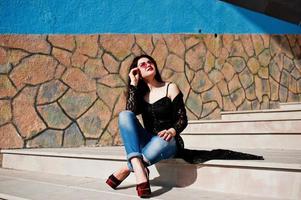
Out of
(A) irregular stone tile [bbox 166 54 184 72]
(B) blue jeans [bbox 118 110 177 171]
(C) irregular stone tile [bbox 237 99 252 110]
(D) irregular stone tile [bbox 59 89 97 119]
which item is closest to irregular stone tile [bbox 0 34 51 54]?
(D) irregular stone tile [bbox 59 89 97 119]

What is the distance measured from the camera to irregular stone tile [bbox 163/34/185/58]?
5727mm

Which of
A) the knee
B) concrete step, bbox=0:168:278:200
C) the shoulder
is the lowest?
concrete step, bbox=0:168:278:200

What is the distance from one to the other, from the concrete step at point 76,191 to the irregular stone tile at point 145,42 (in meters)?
2.31

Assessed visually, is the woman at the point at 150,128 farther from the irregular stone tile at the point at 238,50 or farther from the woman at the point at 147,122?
the irregular stone tile at the point at 238,50

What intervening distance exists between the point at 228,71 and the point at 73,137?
9.07 ft

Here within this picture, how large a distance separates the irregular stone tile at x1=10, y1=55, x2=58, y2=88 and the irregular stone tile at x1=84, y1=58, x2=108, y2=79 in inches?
15.3

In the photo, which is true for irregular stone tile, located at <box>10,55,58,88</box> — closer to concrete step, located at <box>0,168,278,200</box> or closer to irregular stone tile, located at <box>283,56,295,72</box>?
concrete step, located at <box>0,168,278,200</box>

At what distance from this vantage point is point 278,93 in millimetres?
7066

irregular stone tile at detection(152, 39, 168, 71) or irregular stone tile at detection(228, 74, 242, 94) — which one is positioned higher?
irregular stone tile at detection(152, 39, 168, 71)

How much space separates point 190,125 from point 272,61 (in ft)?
8.79

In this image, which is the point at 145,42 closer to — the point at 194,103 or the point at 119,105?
the point at 119,105

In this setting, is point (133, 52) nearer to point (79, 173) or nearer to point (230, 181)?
point (79, 173)

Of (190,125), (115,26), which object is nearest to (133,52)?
(115,26)

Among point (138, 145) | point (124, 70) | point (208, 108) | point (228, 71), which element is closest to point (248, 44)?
point (228, 71)
